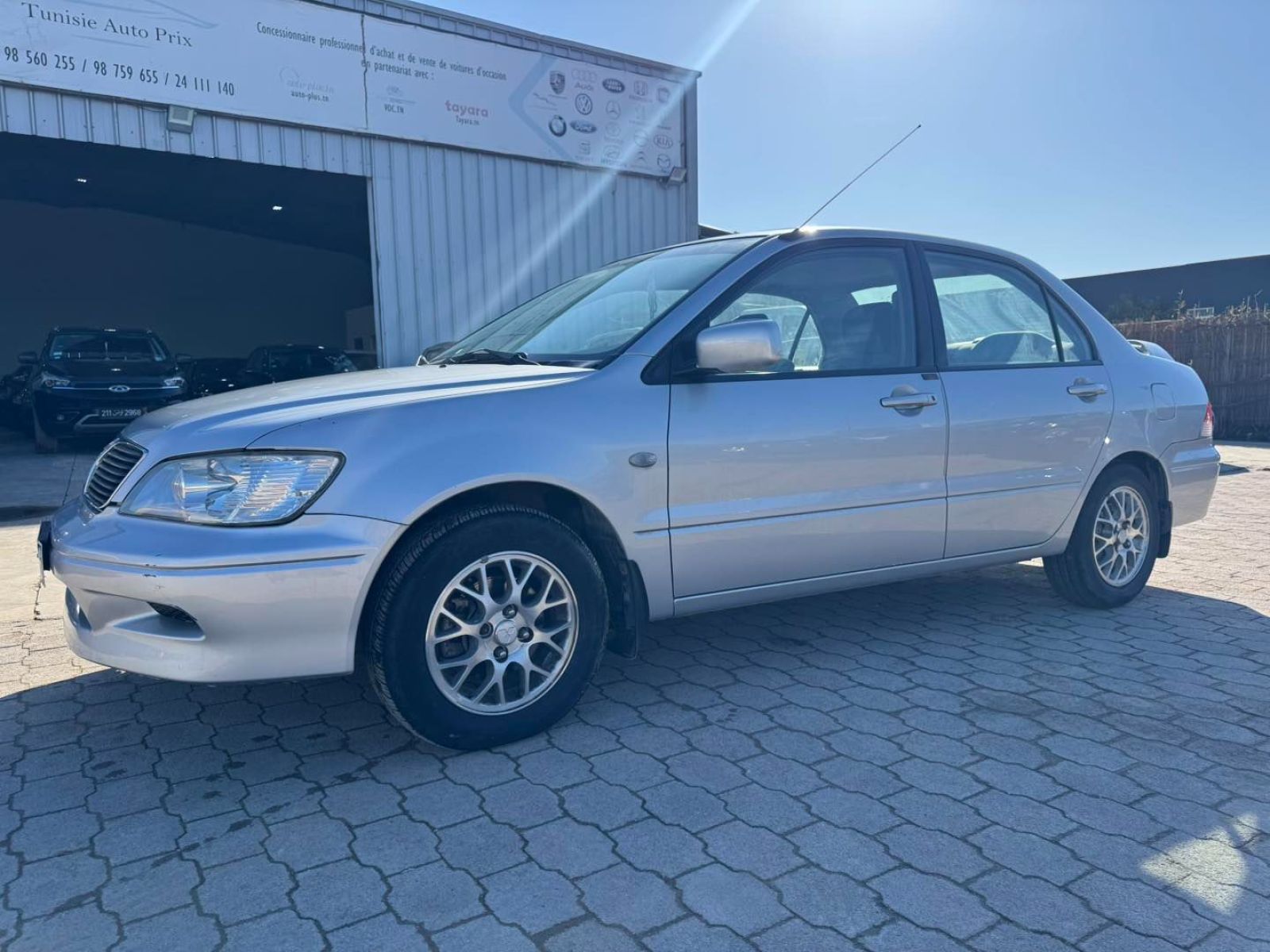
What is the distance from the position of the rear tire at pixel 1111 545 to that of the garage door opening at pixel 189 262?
1271cm

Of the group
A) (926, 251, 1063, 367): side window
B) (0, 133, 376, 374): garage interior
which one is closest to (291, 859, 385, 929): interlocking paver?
(926, 251, 1063, 367): side window

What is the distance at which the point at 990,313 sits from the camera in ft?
13.7

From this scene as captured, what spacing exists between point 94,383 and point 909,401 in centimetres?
1125

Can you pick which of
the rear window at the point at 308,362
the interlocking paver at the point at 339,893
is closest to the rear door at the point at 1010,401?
the interlocking paver at the point at 339,893

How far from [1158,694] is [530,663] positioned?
7.75 feet

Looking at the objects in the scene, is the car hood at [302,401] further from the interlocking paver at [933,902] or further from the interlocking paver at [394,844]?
the interlocking paver at [933,902]

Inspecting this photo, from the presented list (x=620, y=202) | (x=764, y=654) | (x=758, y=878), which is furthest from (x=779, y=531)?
(x=620, y=202)

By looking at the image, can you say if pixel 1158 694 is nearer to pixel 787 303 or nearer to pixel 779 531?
pixel 779 531

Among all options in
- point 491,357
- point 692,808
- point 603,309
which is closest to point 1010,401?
point 603,309

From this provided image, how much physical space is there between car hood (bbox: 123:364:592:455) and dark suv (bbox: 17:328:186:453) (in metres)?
9.65

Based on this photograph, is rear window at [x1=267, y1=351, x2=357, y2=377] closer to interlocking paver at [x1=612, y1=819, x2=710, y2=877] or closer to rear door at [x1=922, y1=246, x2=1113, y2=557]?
rear door at [x1=922, y1=246, x2=1113, y2=557]

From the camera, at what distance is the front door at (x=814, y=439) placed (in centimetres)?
319

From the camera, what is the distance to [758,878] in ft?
7.30

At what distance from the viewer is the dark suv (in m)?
11.5
